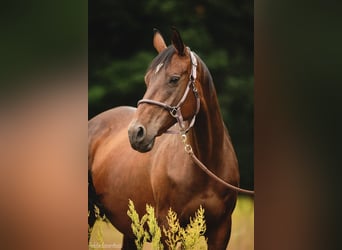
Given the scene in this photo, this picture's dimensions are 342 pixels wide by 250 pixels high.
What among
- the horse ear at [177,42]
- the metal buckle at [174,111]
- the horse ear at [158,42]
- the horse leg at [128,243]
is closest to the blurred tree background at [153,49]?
the horse ear at [158,42]

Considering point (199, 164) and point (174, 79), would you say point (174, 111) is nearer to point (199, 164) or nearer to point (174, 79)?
point (174, 79)

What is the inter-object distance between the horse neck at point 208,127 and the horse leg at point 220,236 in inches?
19.7

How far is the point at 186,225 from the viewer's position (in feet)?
11.5

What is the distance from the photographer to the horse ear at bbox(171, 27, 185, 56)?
3.27 m

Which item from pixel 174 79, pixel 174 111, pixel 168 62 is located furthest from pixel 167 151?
pixel 168 62

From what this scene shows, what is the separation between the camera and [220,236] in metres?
3.54

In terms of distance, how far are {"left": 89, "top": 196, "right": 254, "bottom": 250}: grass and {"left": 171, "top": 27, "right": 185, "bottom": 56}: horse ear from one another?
1.18 m

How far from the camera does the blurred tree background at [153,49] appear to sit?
3.56m

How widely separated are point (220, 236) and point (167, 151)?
749 millimetres

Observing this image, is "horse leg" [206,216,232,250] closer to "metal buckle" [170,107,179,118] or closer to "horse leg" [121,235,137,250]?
"horse leg" [121,235,137,250]

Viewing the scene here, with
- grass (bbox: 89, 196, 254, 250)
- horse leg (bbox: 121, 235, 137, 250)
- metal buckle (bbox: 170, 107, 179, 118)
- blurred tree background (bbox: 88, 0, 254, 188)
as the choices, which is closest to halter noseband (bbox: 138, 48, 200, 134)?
metal buckle (bbox: 170, 107, 179, 118)

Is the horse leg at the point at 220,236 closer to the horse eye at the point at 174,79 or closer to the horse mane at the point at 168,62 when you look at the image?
the horse mane at the point at 168,62
